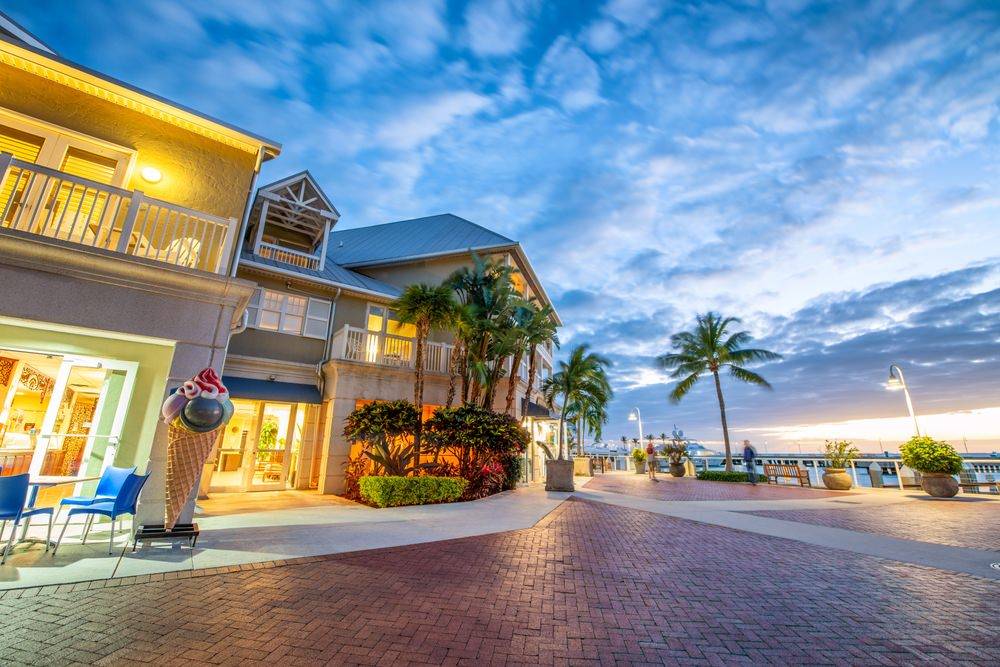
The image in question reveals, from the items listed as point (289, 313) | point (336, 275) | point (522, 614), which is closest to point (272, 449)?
point (289, 313)

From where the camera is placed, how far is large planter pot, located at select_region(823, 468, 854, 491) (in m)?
16.6

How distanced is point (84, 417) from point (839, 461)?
2412 centimetres

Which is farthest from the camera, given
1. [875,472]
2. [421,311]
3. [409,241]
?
[409,241]

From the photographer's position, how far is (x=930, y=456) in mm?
13500

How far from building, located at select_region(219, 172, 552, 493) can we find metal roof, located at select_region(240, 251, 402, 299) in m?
0.07

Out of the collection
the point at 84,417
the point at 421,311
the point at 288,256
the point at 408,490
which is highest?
the point at 288,256

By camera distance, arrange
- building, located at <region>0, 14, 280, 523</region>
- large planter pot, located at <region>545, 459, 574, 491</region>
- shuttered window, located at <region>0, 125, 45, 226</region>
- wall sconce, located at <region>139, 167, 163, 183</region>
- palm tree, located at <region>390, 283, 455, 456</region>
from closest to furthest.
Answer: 1. building, located at <region>0, 14, 280, 523</region>
2. shuttered window, located at <region>0, 125, 45, 226</region>
3. wall sconce, located at <region>139, 167, 163, 183</region>
4. palm tree, located at <region>390, 283, 455, 456</region>
5. large planter pot, located at <region>545, 459, 574, 491</region>

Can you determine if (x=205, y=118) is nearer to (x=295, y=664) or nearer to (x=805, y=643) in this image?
(x=295, y=664)

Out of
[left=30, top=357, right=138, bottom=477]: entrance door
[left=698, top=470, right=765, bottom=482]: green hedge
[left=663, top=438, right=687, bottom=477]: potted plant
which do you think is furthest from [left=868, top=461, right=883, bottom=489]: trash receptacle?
[left=30, top=357, right=138, bottom=477]: entrance door

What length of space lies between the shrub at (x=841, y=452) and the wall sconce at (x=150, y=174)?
2425cm

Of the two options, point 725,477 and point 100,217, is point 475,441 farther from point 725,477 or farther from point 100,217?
point 725,477

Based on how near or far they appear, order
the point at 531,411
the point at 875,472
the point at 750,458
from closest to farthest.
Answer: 1. the point at 875,472
2. the point at 531,411
3. the point at 750,458

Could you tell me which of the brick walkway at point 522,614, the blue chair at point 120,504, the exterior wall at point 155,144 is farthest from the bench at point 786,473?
the exterior wall at point 155,144

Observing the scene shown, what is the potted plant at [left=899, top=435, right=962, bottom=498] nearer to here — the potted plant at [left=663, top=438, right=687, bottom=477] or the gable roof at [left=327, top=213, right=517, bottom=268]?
the potted plant at [left=663, top=438, right=687, bottom=477]
